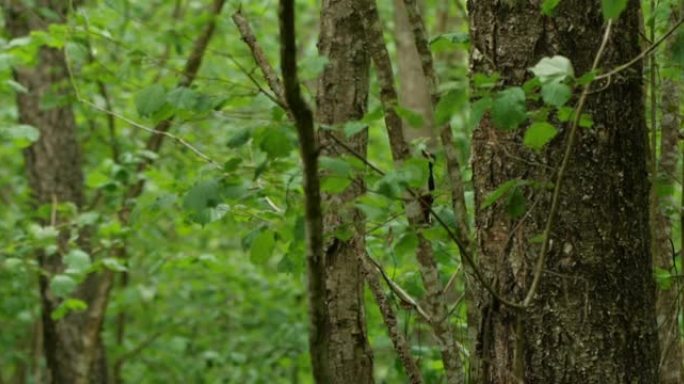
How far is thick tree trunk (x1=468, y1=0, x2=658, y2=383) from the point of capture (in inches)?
96.7

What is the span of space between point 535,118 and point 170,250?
6.04 meters

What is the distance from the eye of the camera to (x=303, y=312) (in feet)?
27.9

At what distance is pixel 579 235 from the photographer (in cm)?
246

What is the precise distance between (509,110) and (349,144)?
1.34m

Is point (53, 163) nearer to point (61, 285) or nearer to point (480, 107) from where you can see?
point (61, 285)

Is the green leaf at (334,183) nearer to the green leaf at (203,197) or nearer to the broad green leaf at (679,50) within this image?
the green leaf at (203,197)

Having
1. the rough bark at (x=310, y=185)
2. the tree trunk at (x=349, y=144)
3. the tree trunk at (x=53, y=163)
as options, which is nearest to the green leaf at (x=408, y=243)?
the rough bark at (x=310, y=185)

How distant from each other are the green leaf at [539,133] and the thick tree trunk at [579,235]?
228 millimetres

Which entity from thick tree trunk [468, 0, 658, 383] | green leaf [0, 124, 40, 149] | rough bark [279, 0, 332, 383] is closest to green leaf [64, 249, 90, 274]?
green leaf [0, 124, 40, 149]

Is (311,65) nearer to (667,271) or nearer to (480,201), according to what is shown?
(480,201)

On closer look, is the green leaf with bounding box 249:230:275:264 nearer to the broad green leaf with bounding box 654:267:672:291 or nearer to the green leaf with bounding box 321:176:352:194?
the green leaf with bounding box 321:176:352:194

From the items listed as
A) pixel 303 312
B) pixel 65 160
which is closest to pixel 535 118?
pixel 65 160

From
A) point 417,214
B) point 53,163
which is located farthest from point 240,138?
point 53,163

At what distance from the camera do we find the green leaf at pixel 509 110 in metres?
1.99
